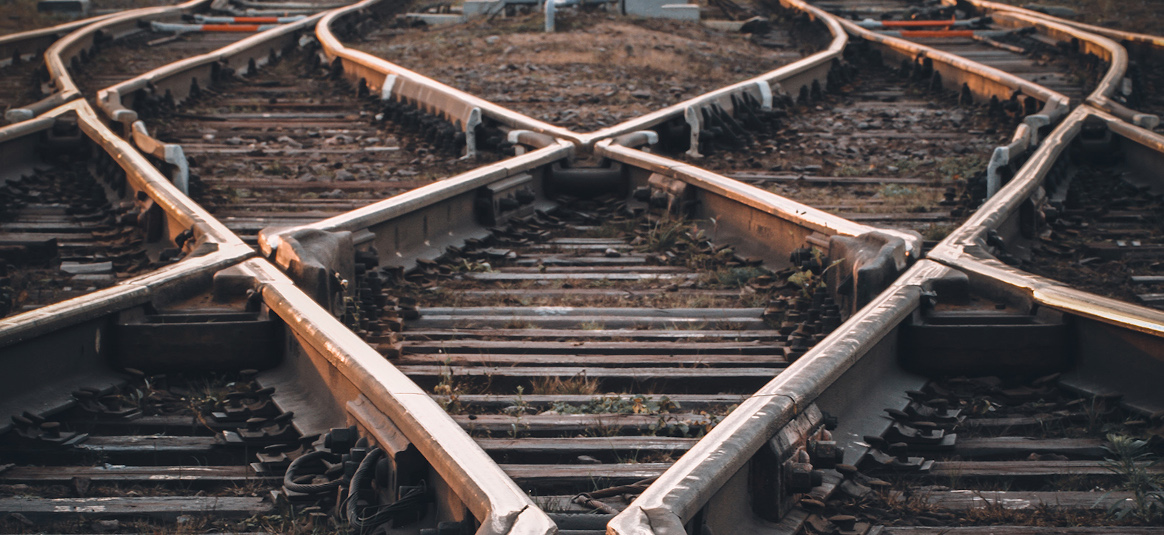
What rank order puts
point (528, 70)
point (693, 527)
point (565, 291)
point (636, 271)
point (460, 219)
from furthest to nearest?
1. point (528, 70)
2. point (460, 219)
3. point (636, 271)
4. point (565, 291)
5. point (693, 527)

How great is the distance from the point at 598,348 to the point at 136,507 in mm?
2252

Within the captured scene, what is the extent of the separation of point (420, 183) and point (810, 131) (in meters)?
4.27

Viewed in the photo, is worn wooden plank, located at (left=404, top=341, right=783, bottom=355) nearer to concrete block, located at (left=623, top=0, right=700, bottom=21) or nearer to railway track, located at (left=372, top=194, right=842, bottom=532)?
railway track, located at (left=372, top=194, right=842, bottom=532)

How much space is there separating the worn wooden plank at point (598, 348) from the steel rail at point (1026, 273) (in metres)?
1.04

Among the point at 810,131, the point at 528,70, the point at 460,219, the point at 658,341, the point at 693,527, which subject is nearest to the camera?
the point at 693,527

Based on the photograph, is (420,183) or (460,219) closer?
(460,219)

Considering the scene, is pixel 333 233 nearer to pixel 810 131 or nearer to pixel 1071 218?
pixel 1071 218

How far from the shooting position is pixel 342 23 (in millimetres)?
17156

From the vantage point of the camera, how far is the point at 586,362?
4.89m

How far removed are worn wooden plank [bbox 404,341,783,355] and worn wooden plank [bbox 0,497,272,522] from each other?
5.47 ft

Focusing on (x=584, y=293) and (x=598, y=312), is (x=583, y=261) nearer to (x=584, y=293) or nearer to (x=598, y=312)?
(x=584, y=293)

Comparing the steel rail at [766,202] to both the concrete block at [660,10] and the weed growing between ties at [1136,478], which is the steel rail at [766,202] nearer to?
the weed growing between ties at [1136,478]

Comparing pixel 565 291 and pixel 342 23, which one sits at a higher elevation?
pixel 342 23

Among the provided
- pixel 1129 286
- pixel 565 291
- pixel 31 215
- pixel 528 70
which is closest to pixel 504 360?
pixel 565 291
